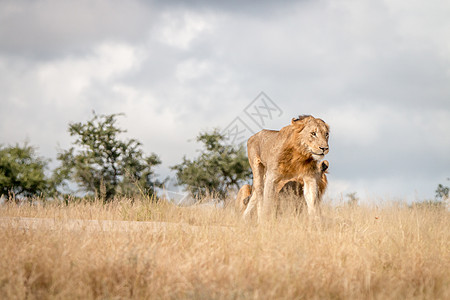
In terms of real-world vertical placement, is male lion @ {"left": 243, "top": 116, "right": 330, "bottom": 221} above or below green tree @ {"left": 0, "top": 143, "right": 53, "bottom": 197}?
below

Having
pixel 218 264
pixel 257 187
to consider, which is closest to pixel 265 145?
pixel 257 187

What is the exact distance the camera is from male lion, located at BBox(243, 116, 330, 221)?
27.7 feet

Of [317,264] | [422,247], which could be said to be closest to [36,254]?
[317,264]

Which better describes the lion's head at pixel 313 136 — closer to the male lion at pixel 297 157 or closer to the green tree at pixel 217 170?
the male lion at pixel 297 157

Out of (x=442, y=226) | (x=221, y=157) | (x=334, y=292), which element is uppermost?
(x=221, y=157)

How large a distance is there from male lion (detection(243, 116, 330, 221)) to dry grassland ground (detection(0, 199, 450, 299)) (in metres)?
0.97

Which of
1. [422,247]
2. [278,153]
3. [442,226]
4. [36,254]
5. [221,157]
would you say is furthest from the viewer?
[221,157]

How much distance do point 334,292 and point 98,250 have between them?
118 inches

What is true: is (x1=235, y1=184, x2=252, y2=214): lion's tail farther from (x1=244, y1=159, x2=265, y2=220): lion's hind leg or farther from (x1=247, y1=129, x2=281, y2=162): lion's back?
(x1=247, y1=129, x2=281, y2=162): lion's back

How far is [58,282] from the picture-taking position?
16.4 feet

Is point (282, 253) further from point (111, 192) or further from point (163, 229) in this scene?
point (111, 192)

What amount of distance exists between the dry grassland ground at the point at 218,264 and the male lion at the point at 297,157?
3.17 feet

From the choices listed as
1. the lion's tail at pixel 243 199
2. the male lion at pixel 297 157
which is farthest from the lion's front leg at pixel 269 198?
the lion's tail at pixel 243 199

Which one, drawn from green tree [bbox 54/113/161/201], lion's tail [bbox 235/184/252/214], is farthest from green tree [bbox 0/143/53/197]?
lion's tail [bbox 235/184/252/214]
